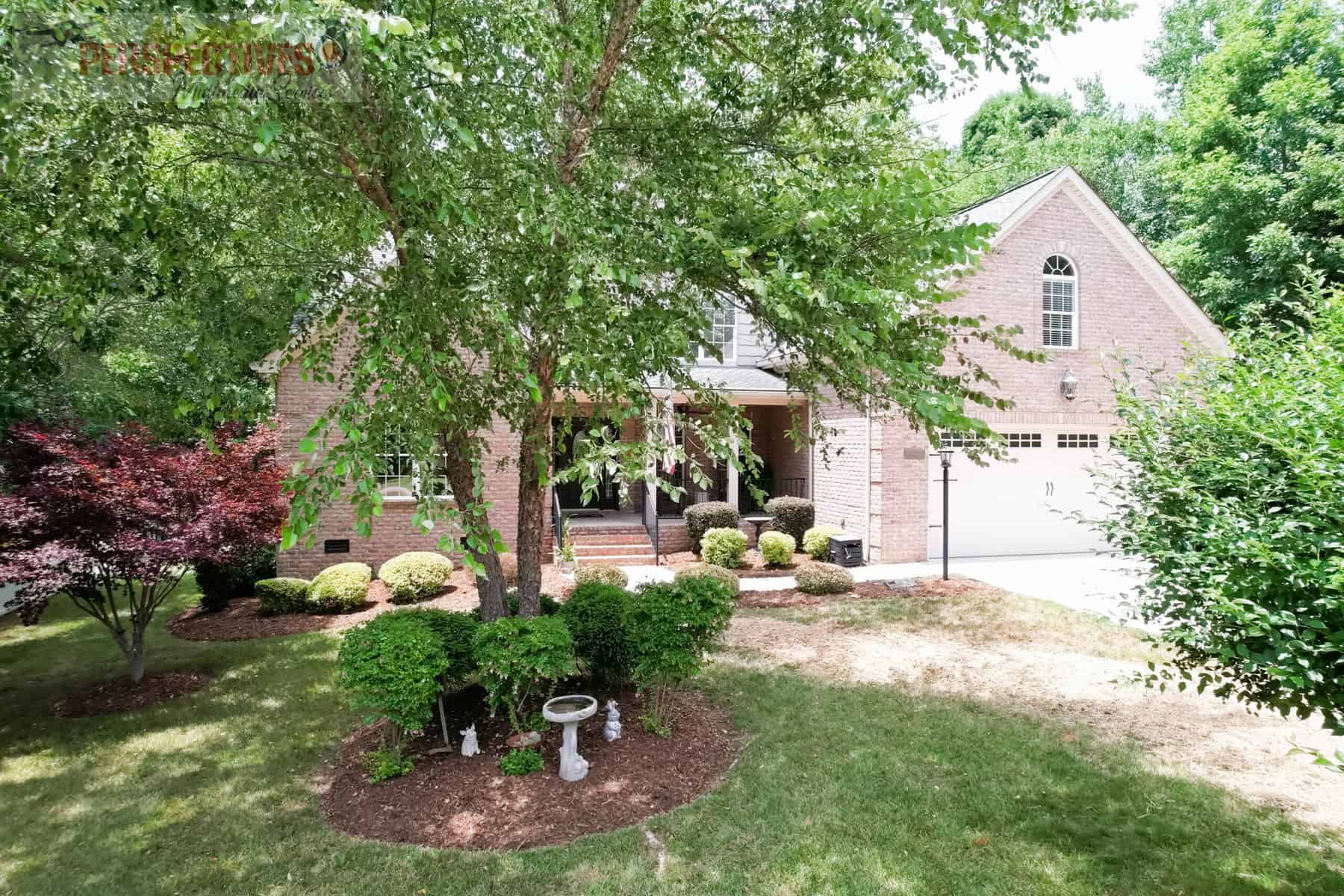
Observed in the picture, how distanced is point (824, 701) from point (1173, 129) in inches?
876

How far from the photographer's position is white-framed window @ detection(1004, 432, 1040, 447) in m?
13.8

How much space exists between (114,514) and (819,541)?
1052cm

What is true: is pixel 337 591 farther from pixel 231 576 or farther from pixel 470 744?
pixel 470 744

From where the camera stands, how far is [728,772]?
16.9ft

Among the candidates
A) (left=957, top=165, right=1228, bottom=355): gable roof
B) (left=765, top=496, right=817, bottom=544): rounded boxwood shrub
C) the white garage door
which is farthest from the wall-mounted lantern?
(left=765, top=496, right=817, bottom=544): rounded boxwood shrub

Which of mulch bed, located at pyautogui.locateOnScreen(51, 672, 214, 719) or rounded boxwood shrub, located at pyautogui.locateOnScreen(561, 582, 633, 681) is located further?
mulch bed, located at pyautogui.locateOnScreen(51, 672, 214, 719)

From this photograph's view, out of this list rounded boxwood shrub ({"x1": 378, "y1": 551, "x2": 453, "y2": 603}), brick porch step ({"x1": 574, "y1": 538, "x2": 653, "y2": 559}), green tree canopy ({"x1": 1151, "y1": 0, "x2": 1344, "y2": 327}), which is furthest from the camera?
green tree canopy ({"x1": 1151, "y1": 0, "x2": 1344, "y2": 327})

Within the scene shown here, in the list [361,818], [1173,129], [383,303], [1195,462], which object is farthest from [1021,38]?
[1173,129]

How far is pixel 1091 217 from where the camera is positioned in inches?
546

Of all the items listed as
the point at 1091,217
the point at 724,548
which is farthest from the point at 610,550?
the point at 1091,217

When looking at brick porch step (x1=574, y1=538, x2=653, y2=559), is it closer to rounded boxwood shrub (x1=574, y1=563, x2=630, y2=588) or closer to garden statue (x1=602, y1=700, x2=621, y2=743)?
rounded boxwood shrub (x1=574, y1=563, x2=630, y2=588)

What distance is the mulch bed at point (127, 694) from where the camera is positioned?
22.3ft

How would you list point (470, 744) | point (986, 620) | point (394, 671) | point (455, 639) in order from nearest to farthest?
1. point (394, 671)
2. point (470, 744)
3. point (455, 639)
4. point (986, 620)

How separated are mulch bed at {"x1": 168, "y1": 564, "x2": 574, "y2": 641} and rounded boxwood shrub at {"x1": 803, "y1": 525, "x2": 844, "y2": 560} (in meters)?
4.82
